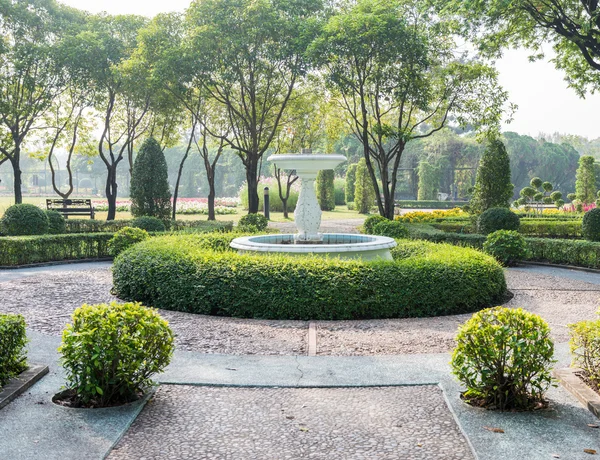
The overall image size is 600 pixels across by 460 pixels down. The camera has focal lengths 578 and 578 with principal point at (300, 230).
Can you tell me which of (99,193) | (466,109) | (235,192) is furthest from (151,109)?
(99,193)

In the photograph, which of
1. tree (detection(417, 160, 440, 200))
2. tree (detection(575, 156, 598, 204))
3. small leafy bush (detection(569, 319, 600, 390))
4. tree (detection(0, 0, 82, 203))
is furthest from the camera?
tree (detection(417, 160, 440, 200))

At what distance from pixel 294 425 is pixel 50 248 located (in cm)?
1136

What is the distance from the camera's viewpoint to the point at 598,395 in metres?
4.46

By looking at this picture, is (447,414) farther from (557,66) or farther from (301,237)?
(557,66)

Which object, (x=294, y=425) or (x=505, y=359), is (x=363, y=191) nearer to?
(x=505, y=359)

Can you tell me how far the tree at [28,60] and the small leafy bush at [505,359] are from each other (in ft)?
69.0

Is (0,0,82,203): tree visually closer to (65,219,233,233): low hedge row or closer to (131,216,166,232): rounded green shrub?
(65,219,233,233): low hedge row

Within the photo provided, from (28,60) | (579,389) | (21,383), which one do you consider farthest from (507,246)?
(28,60)

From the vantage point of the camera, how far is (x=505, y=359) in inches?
171

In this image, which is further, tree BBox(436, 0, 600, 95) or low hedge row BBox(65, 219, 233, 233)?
low hedge row BBox(65, 219, 233, 233)

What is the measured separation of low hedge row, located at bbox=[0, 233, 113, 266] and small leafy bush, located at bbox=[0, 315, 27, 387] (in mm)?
9033

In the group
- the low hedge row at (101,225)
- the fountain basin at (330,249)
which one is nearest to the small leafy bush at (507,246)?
the fountain basin at (330,249)

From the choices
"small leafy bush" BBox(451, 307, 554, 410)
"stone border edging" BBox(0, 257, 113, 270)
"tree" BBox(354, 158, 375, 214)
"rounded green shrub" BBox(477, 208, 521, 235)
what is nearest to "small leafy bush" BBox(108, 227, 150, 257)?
"stone border edging" BBox(0, 257, 113, 270)

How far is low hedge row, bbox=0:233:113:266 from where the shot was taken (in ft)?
42.7
